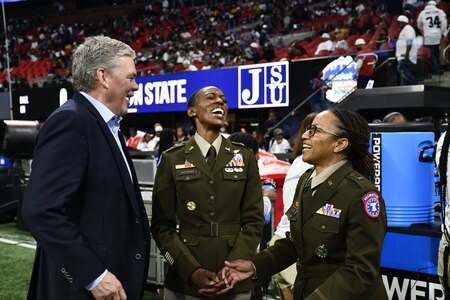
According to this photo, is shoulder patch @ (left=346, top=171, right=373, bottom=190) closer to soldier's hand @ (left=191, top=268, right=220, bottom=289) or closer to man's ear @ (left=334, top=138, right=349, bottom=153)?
man's ear @ (left=334, top=138, right=349, bottom=153)

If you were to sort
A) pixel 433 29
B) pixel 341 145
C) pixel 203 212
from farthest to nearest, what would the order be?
pixel 433 29
pixel 203 212
pixel 341 145

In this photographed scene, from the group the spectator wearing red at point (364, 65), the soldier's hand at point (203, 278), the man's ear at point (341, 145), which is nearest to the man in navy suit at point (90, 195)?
the soldier's hand at point (203, 278)

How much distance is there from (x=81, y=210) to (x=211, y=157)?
0.97m

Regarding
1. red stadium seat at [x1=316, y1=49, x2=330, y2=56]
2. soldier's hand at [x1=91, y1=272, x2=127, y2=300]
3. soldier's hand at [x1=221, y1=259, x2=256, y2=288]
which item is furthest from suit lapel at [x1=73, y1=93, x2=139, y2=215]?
red stadium seat at [x1=316, y1=49, x2=330, y2=56]

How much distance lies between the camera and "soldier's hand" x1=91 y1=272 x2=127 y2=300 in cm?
200

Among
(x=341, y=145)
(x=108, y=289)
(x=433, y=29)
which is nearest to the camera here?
(x=108, y=289)

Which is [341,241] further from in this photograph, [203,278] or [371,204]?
[203,278]

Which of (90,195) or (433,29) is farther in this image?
(433,29)

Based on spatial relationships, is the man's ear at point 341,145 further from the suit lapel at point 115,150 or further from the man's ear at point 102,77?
the man's ear at point 102,77

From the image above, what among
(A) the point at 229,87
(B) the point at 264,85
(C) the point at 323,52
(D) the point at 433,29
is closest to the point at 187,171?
(D) the point at 433,29

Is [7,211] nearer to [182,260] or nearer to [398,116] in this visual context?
[398,116]

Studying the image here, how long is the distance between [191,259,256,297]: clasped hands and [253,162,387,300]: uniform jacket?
31cm

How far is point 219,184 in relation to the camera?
9.36 ft

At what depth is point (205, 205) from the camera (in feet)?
9.23
